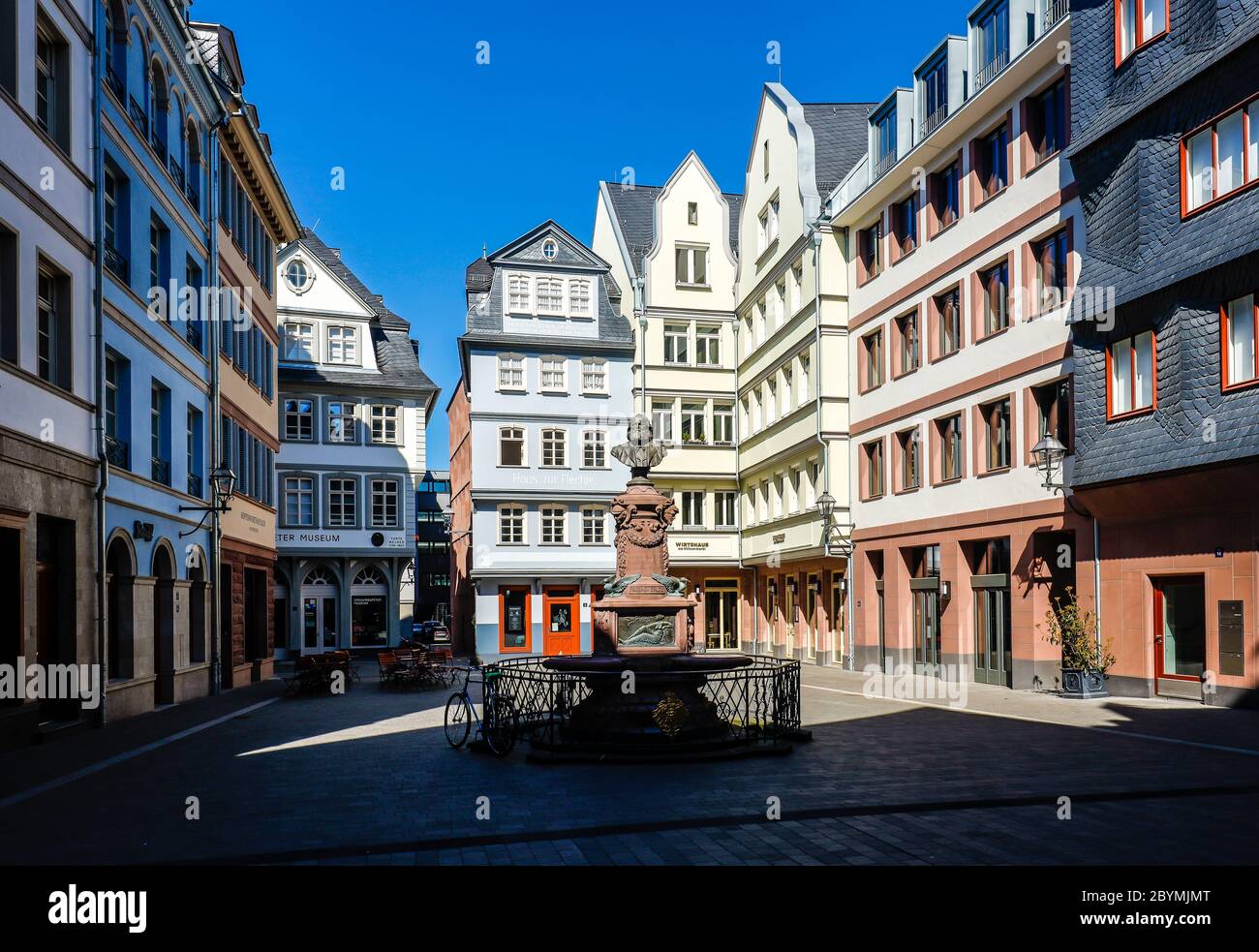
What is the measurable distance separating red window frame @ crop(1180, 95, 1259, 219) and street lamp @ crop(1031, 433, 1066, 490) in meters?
5.25

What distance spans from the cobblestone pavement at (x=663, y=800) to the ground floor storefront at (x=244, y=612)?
33.0 ft

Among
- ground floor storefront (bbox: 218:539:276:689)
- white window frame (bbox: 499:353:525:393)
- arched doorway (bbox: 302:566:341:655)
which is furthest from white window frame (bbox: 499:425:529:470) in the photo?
ground floor storefront (bbox: 218:539:276:689)

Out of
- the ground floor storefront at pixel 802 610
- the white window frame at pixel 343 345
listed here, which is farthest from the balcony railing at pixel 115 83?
the ground floor storefront at pixel 802 610

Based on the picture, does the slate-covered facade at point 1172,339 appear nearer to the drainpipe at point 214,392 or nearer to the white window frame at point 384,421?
the drainpipe at point 214,392

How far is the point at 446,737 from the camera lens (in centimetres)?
1544

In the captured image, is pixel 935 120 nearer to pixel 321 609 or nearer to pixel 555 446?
pixel 555 446

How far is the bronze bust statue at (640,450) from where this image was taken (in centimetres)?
2016

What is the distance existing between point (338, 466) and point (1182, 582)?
3177cm

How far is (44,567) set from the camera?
16016 mm

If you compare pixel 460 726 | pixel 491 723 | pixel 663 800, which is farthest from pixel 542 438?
pixel 663 800

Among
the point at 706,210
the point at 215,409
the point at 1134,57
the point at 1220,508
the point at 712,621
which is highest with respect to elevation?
the point at 706,210

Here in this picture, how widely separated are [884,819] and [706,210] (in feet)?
125
